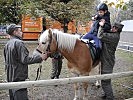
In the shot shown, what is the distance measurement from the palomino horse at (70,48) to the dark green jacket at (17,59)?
0.92 metres

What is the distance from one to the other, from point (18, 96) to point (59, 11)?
1623 cm

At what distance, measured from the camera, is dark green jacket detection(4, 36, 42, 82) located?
388cm

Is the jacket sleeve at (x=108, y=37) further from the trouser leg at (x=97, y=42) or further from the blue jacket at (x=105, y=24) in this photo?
the trouser leg at (x=97, y=42)

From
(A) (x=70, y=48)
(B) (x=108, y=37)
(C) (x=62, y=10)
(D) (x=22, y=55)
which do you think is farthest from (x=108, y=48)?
(C) (x=62, y=10)

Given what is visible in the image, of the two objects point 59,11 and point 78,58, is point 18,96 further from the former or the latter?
point 59,11

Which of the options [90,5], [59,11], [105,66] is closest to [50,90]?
[105,66]

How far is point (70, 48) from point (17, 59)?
5.57ft

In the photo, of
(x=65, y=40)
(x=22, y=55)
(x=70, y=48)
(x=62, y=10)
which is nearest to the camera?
(x=22, y=55)

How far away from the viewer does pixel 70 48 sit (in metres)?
5.39

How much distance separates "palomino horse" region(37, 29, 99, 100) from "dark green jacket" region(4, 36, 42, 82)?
3.02ft

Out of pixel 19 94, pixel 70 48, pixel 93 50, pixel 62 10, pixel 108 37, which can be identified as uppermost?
pixel 62 10

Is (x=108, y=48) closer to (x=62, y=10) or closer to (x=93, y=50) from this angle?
(x=93, y=50)

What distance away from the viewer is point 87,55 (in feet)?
18.6

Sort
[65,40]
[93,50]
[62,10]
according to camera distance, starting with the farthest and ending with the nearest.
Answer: [62,10], [93,50], [65,40]
